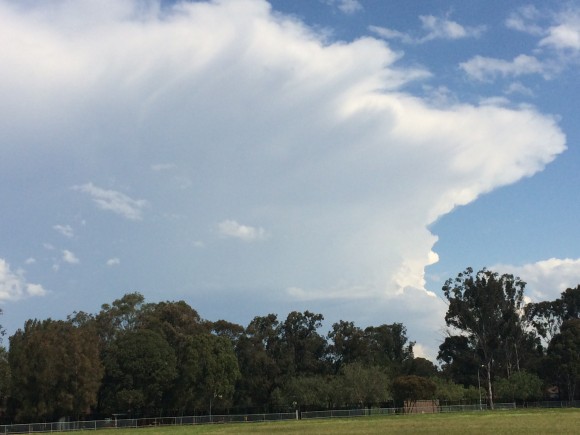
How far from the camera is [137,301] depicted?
106 metres

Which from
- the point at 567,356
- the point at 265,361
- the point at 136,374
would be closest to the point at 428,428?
the point at 136,374

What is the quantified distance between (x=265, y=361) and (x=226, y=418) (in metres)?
15.3

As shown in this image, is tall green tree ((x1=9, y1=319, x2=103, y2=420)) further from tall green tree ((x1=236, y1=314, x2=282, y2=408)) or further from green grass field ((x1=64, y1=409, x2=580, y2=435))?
tall green tree ((x1=236, y1=314, x2=282, y2=408))

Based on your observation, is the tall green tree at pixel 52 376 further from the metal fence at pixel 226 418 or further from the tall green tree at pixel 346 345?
the tall green tree at pixel 346 345

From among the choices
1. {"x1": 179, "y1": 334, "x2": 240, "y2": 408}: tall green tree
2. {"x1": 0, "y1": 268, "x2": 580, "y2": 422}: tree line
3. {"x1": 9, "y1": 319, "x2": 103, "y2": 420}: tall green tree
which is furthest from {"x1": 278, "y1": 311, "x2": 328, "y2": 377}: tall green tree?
{"x1": 9, "y1": 319, "x2": 103, "y2": 420}: tall green tree

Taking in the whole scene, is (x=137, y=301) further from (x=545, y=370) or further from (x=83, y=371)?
(x=545, y=370)

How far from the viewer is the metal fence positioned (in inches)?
2611

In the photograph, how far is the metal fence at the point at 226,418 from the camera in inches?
2611

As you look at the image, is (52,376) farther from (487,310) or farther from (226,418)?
(487,310)

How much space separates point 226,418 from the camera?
273ft

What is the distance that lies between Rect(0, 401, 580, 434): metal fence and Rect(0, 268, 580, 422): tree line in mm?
1583

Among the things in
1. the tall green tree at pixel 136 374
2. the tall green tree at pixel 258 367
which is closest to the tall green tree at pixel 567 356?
the tall green tree at pixel 258 367

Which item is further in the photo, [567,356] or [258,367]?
[567,356]

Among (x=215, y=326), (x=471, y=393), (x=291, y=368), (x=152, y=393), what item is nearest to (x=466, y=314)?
(x=471, y=393)
